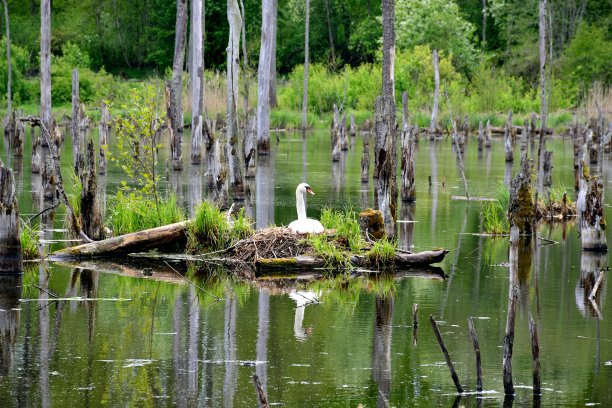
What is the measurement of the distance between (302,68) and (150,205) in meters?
42.2

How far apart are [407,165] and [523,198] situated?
5055 millimetres

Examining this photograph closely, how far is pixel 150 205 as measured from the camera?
631 inches

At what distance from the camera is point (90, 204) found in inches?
619

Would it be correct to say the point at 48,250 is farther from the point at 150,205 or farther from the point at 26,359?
the point at 26,359

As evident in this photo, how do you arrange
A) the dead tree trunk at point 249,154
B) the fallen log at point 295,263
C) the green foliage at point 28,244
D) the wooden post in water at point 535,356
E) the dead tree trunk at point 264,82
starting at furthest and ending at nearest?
the dead tree trunk at point 264,82, the dead tree trunk at point 249,154, the green foliage at point 28,244, the fallen log at point 295,263, the wooden post in water at point 535,356

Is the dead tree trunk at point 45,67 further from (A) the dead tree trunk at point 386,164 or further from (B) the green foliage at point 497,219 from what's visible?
(A) the dead tree trunk at point 386,164

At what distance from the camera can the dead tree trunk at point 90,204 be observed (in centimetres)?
1561

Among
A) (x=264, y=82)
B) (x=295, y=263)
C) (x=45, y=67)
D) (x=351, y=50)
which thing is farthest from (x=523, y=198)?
(x=351, y=50)

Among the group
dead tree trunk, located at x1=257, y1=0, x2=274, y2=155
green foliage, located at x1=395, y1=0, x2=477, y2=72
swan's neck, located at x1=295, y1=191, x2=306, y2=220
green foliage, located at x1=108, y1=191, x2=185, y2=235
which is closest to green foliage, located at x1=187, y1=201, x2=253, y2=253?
swan's neck, located at x1=295, y1=191, x2=306, y2=220

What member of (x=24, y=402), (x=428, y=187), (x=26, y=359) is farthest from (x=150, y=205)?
(x=428, y=187)

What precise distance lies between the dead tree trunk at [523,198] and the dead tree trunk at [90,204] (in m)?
5.58

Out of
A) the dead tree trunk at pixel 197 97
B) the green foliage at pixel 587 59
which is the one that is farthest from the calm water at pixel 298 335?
the green foliage at pixel 587 59

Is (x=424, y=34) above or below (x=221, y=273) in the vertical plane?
above

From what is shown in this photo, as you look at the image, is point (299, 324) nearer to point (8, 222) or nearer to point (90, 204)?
point (8, 222)
